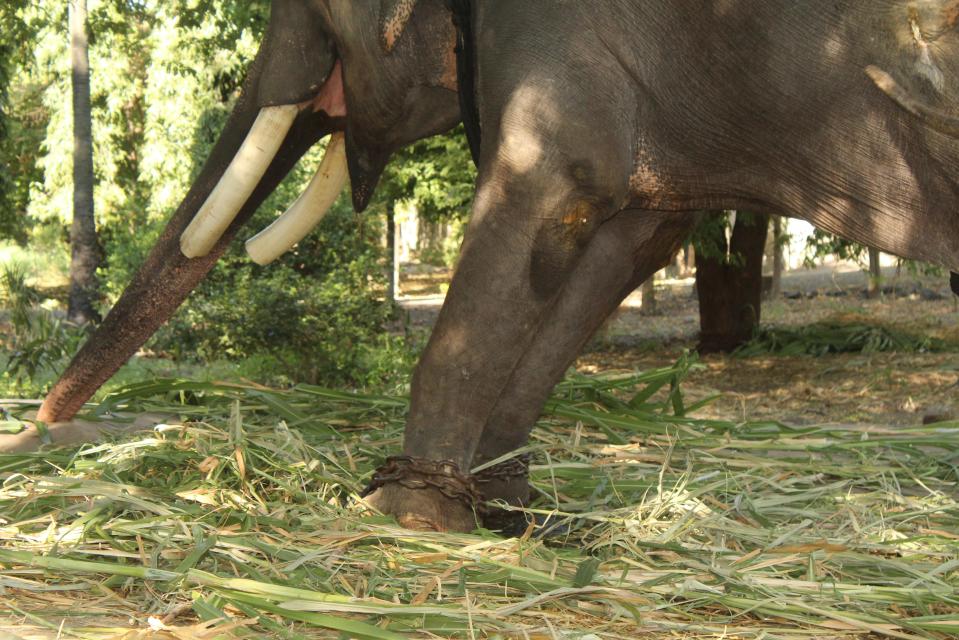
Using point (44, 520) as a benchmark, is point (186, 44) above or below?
above

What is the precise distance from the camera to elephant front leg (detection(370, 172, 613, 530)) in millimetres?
3320

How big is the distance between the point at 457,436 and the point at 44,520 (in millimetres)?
1160

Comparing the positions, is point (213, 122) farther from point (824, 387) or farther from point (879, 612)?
point (879, 612)

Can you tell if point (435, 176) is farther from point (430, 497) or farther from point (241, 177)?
point (430, 497)

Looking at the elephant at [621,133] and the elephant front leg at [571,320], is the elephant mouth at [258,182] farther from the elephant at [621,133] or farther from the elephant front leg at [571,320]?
the elephant front leg at [571,320]

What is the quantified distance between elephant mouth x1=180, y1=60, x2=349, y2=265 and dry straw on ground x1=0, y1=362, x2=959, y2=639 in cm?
62

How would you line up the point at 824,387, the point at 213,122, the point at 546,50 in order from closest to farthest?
the point at 546,50, the point at 824,387, the point at 213,122

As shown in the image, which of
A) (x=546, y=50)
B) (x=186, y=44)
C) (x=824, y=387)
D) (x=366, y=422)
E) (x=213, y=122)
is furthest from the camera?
(x=213, y=122)

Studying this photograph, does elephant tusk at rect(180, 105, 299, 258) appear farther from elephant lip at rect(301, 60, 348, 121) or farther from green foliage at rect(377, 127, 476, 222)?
green foliage at rect(377, 127, 476, 222)

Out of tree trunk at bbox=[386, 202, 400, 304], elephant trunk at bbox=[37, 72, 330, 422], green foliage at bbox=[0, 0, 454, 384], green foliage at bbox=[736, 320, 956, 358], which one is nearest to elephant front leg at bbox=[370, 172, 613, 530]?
elephant trunk at bbox=[37, 72, 330, 422]

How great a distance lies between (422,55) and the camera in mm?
3770

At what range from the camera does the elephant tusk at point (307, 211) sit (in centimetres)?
407

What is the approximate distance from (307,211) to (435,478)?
118 cm

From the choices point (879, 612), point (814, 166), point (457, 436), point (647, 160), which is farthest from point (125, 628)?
point (814, 166)
